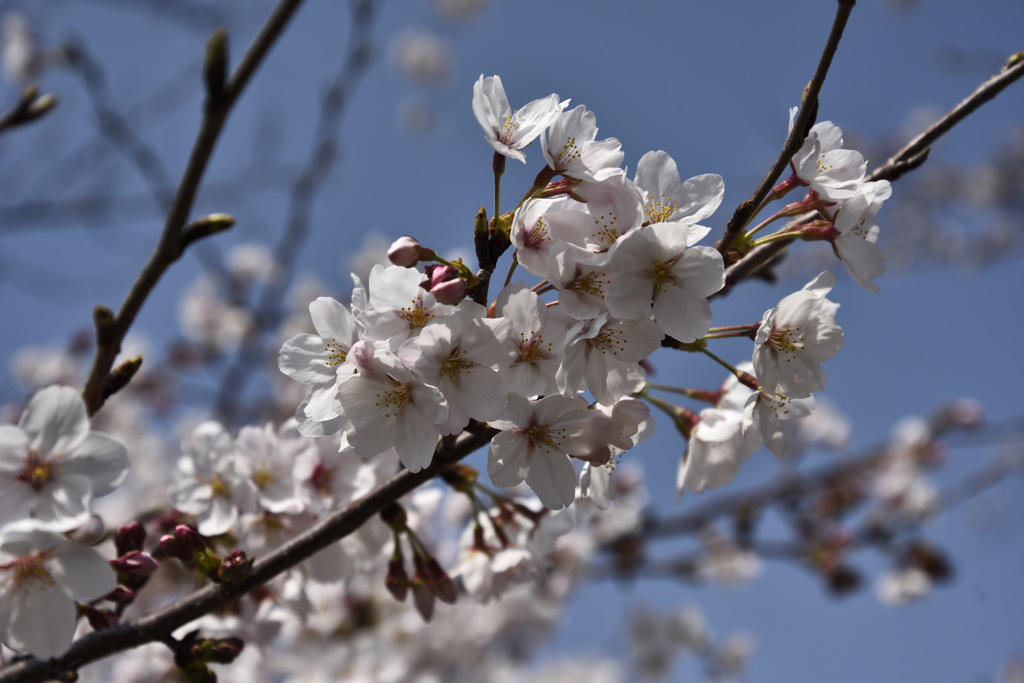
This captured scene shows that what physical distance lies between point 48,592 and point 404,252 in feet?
3.12

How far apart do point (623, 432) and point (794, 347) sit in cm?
40

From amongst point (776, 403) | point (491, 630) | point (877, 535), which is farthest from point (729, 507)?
point (776, 403)

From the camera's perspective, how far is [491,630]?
6.65 meters

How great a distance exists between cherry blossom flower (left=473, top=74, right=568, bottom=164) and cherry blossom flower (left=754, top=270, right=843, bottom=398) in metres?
0.61

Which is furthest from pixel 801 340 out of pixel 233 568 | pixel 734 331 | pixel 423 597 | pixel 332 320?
pixel 233 568

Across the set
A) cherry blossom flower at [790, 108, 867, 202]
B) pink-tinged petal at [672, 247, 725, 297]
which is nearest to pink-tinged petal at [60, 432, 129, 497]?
pink-tinged petal at [672, 247, 725, 297]

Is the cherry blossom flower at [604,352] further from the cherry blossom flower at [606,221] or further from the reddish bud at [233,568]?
the reddish bud at [233,568]

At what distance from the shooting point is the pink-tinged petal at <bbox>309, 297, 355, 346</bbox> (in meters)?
1.38

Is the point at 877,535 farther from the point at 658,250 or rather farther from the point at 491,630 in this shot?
the point at 658,250

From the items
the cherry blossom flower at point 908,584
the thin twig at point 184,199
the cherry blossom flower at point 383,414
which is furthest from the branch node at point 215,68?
the cherry blossom flower at point 908,584

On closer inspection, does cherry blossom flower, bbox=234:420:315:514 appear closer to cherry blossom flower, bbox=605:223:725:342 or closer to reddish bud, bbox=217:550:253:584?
reddish bud, bbox=217:550:253:584

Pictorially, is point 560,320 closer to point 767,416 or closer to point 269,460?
point 767,416

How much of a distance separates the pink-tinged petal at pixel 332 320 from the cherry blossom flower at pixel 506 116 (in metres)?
0.46

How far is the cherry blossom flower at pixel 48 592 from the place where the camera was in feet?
4.11
